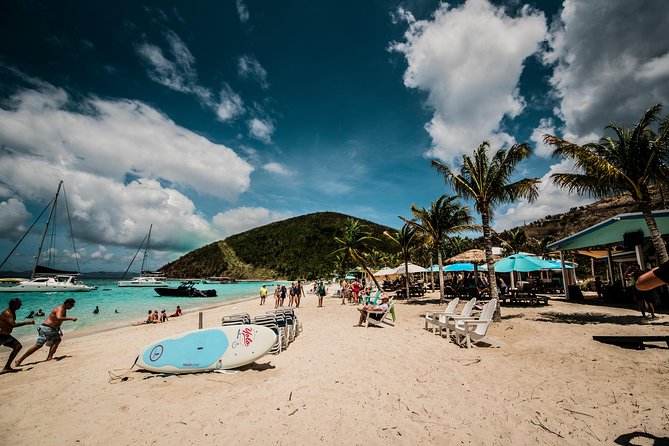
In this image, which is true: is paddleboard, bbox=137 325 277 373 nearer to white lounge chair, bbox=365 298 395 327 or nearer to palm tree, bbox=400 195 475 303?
white lounge chair, bbox=365 298 395 327

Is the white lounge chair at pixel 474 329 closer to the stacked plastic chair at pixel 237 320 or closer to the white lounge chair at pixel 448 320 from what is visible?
the white lounge chair at pixel 448 320

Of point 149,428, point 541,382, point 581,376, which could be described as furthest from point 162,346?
point 581,376

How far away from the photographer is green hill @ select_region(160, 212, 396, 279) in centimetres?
9406

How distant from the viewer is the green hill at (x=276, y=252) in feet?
309

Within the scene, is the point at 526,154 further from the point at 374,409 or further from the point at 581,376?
the point at 374,409

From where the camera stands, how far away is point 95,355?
7.74 m

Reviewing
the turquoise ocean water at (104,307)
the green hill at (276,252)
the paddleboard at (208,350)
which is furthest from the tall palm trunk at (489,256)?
the green hill at (276,252)

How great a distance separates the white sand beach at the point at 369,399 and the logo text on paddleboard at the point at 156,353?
0.32 meters

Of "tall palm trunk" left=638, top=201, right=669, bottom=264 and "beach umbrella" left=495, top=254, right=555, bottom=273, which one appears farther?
"beach umbrella" left=495, top=254, right=555, bottom=273

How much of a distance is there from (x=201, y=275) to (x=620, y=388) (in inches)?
4989

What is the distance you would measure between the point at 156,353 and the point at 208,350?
3.39 feet

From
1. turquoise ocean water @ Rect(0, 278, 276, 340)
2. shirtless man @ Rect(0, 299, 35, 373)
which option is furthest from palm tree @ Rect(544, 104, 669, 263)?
turquoise ocean water @ Rect(0, 278, 276, 340)

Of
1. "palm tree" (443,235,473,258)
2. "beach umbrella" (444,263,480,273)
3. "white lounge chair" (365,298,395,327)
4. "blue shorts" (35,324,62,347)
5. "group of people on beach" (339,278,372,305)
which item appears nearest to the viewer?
"blue shorts" (35,324,62,347)

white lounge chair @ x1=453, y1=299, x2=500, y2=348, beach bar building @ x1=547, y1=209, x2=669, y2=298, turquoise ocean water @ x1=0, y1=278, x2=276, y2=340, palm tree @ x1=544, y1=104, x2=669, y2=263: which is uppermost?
palm tree @ x1=544, y1=104, x2=669, y2=263
